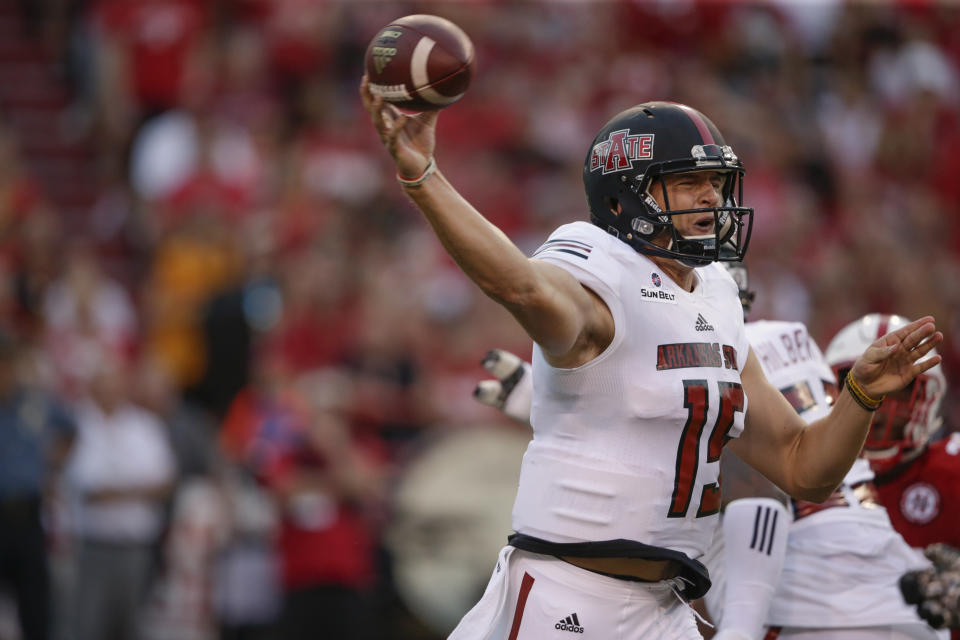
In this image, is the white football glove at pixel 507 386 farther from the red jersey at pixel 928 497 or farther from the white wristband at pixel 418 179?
the white wristband at pixel 418 179

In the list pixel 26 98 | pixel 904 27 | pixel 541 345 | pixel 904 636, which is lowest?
pixel 904 636

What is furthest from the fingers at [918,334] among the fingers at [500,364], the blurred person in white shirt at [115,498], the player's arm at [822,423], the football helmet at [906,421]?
the blurred person in white shirt at [115,498]

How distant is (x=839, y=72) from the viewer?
13.7 metres

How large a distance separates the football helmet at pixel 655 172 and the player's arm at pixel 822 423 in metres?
0.49

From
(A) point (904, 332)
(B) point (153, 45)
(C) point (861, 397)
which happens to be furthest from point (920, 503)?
(B) point (153, 45)

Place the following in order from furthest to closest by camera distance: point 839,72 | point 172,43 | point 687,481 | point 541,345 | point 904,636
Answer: point 839,72
point 172,43
point 904,636
point 687,481
point 541,345

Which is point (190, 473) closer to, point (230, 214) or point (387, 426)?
point (387, 426)

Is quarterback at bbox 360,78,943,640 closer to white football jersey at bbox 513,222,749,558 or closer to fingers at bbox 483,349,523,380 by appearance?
white football jersey at bbox 513,222,749,558

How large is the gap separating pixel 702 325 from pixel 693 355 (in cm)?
14

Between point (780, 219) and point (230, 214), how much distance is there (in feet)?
15.1

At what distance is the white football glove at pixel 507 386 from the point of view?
16.4 feet

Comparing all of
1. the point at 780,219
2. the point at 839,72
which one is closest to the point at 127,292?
the point at 780,219

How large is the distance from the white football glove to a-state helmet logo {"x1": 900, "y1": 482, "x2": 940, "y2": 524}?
4.61 feet

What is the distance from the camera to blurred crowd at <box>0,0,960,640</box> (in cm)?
875
